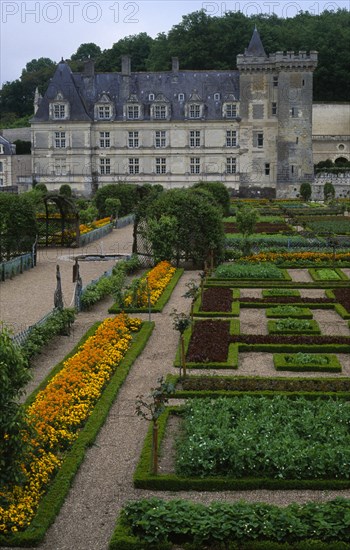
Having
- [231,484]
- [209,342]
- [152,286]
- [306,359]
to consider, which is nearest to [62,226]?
[152,286]

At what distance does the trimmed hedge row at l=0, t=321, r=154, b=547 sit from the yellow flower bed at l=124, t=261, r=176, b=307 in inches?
200

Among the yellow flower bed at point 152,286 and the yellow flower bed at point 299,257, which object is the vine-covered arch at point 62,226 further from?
the yellow flower bed at point 299,257

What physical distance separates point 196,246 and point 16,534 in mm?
22901

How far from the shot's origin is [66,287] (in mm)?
27203

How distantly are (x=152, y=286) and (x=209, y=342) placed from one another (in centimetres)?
701

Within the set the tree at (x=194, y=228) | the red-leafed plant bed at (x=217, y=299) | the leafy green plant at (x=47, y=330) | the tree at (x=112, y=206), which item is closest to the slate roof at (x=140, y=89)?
the tree at (x=112, y=206)

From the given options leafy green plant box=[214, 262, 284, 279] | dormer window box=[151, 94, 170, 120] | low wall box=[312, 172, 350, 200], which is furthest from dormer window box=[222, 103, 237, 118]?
leafy green plant box=[214, 262, 284, 279]

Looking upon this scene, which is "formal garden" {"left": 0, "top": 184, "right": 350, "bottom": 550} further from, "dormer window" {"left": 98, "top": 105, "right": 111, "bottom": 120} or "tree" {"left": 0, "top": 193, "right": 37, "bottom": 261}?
"dormer window" {"left": 98, "top": 105, "right": 111, "bottom": 120}

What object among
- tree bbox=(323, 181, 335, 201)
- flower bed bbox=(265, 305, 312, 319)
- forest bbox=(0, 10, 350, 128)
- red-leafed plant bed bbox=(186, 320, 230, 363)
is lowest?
red-leafed plant bed bbox=(186, 320, 230, 363)

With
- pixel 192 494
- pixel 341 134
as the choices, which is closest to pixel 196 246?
pixel 192 494

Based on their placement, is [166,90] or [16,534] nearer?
[16,534]

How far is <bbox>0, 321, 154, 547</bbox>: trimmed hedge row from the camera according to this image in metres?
9.69

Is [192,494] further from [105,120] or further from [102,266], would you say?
[105,120]

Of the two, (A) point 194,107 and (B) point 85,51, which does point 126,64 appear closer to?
(A) point 194,107
